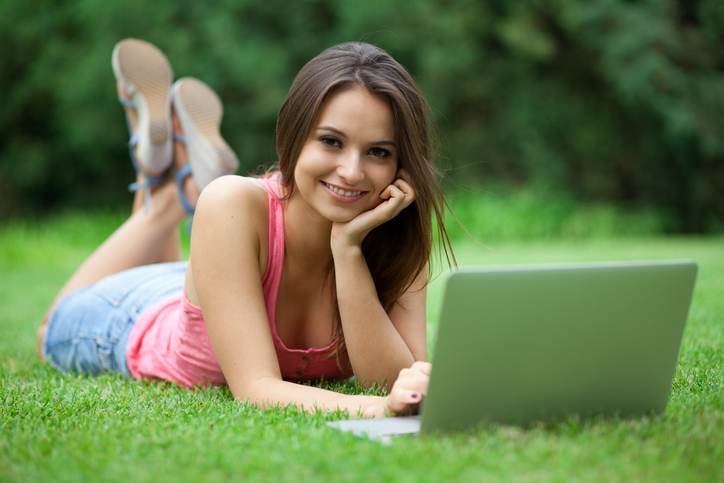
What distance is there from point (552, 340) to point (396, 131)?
83 cm

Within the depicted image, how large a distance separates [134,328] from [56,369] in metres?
0.44

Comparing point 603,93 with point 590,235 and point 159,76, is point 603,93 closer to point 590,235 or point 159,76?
point 590,235

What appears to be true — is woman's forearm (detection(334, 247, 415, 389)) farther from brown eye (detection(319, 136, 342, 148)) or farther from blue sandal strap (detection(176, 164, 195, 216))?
blue sandal strap (detection(176, 164, 195, 216))

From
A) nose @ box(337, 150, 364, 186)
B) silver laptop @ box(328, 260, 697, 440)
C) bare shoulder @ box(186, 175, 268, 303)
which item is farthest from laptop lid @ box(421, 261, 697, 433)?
bare shoulder @ box(186, 175, 268, 303)

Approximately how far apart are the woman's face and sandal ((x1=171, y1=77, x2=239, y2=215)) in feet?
5.66

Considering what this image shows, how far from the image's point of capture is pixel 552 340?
1697 mm

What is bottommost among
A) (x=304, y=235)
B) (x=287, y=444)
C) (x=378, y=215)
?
(x=287, y=444)

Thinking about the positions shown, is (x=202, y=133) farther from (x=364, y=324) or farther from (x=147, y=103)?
(x=364, y=324)

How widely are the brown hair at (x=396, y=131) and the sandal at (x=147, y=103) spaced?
183 centimetres

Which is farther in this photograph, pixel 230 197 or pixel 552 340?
pixel 230 197

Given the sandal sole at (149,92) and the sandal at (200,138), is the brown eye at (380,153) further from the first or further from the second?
the sandal sole at (149,92)

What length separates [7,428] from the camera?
200cm

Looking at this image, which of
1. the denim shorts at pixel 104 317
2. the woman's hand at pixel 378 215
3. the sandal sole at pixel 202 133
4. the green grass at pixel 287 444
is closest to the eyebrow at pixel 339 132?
the woman's hand at pixel 378 215

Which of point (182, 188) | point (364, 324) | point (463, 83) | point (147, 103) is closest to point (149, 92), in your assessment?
point (147, 103)
